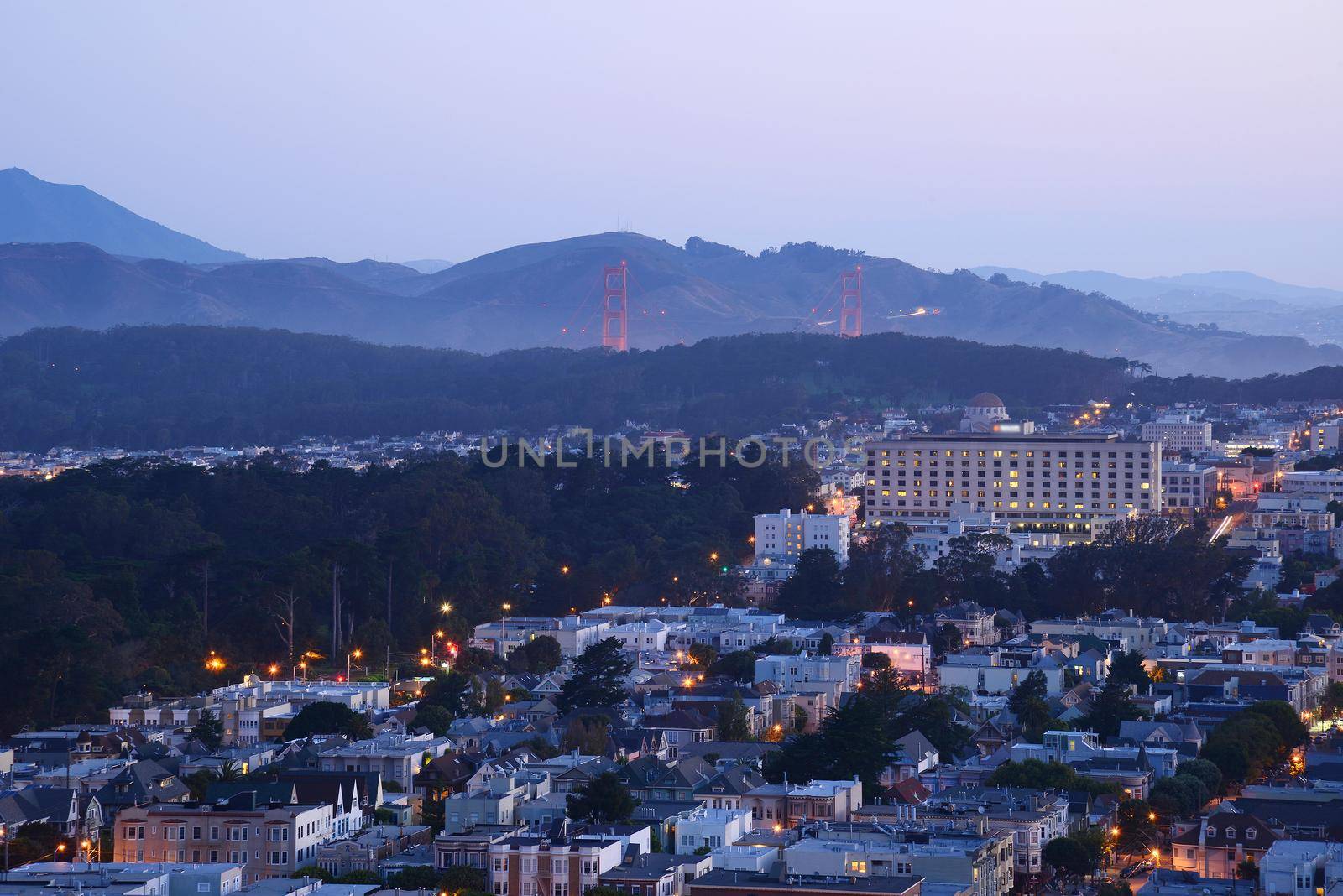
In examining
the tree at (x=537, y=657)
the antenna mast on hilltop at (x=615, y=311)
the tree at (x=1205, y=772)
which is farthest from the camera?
the antenna mast on hilltop at (x=615, y=311)

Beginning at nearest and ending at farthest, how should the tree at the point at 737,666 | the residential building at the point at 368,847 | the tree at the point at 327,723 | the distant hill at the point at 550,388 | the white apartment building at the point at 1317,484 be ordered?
the residential building at the point at 368,847, the tree at the point at 327,723, the tree at the point at 737,666, the white apartment building at the point at 1317,484, the distant hill at the point at 550,388

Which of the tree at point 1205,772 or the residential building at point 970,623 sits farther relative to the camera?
the residential building at point 970,623

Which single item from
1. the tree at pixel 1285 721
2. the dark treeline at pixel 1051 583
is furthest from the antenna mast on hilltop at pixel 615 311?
the tree at pixel 1285 721

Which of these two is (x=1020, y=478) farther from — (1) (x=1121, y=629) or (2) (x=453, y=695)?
(2) (x=453, y=695)

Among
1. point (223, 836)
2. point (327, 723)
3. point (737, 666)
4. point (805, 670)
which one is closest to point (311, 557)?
point (737, 666)

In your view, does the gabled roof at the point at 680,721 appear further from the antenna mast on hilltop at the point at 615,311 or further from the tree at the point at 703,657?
the antenna mast on hilltop at the point at 615,311

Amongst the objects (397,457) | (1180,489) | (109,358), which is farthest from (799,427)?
(109,358)

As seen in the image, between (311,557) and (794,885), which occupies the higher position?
(311,557)
